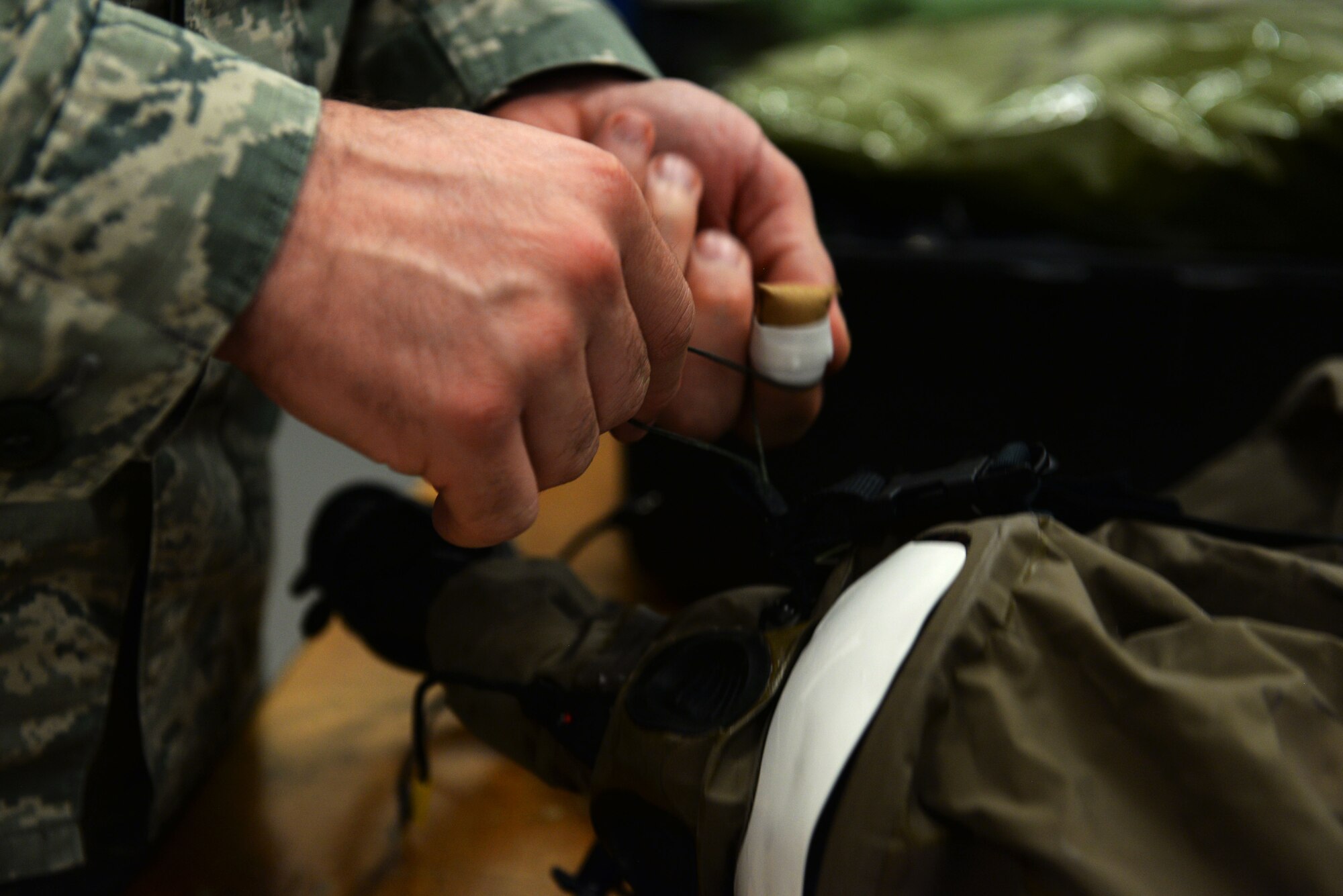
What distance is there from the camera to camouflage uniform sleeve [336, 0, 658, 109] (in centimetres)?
52

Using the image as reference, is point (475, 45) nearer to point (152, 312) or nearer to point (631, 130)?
point (631, 130)

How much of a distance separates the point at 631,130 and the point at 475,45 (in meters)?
0.13

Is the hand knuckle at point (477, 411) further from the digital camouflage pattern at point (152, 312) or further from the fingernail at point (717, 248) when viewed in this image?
the fingernail at point (717, 248)

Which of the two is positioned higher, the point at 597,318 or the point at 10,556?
the point at 597,318

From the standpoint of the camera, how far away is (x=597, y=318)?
312 mm

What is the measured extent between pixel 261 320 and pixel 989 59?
0.81m

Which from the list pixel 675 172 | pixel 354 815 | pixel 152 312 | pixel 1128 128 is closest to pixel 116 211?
pixel 152 312

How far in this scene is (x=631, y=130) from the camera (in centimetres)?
45

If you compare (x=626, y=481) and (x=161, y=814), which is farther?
(x=626, y=481)

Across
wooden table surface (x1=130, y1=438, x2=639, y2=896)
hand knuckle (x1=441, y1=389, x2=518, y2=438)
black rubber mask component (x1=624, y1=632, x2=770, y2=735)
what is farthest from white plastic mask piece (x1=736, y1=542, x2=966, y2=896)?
wooden table surface (x1=130, y1=438, x2=639, y2=896)

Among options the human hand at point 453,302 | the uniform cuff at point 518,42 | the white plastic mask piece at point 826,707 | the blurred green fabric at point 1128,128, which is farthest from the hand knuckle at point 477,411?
the blurred green fabric at point 1128,128

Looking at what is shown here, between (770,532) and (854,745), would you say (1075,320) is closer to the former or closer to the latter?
(770,532)

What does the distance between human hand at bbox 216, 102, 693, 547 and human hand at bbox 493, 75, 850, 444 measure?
138 mm

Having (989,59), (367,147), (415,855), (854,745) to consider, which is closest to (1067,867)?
(854,745)
